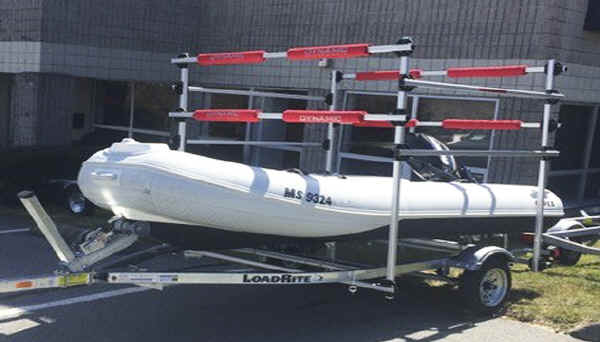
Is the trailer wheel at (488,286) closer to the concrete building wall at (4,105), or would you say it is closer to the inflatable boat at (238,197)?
the inflatable boat at (238,197)

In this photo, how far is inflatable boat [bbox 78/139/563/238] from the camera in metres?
5.54

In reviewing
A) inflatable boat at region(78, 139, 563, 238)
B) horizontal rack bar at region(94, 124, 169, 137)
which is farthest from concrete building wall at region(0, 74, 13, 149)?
inflatable boat at region(78, 139, 563, 238)

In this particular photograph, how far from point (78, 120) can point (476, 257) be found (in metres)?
10.8

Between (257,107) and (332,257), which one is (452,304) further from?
(257,107)

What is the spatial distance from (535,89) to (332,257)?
4.61 meters

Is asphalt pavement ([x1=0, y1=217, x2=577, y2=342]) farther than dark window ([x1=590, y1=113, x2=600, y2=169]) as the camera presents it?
No

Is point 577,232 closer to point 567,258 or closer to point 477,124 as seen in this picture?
point 567,258

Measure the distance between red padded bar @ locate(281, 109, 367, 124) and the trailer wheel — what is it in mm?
1871

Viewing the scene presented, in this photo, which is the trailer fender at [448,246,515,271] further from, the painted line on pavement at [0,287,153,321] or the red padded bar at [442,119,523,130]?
the painted line on pavement at [0,287,153,321]

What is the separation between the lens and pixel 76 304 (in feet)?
22.0

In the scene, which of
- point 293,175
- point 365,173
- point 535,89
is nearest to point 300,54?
point 293,175

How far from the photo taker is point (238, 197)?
564 cm

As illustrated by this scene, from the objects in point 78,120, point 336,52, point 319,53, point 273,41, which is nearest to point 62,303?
point 319,53

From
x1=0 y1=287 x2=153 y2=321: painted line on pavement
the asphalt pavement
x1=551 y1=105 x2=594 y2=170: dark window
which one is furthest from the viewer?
x1=551 y1=105 x2=594 y2=170: dark window
